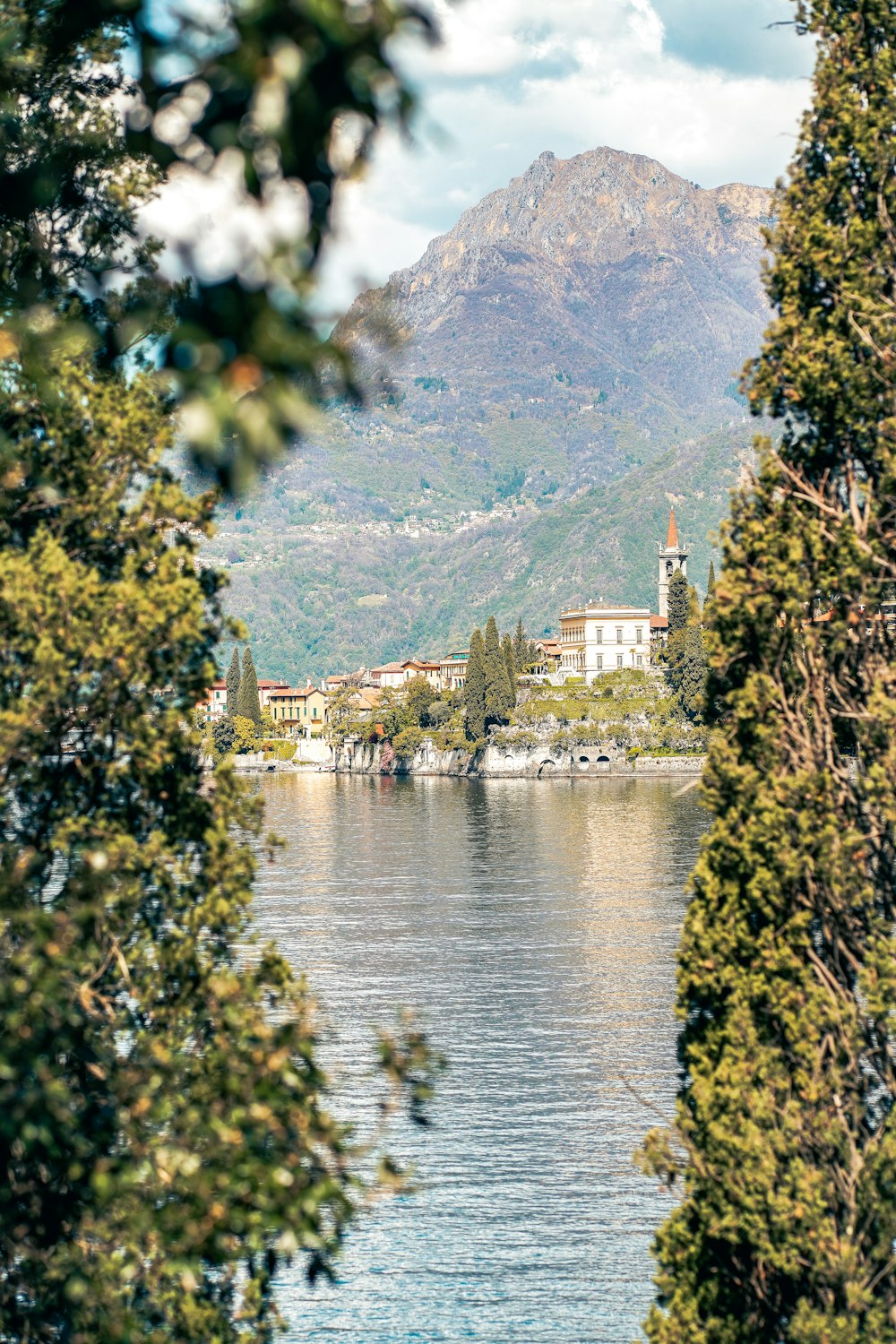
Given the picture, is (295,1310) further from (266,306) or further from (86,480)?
(266,306)

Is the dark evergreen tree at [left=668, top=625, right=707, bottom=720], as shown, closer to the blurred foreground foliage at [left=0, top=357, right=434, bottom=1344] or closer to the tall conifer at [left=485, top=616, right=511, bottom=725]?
the tall conifer at [left=485, top=616, right=511, bottom=725]

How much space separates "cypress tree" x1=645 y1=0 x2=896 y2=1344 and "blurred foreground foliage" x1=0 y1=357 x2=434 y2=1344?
4554mm

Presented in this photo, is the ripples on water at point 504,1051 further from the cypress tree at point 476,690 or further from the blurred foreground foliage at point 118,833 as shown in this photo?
the cypress tree at point 476,690

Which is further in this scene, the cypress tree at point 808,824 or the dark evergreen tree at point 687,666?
the dark evergreen tree at point 687,666

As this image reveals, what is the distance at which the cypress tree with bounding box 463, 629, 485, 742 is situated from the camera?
631 ft

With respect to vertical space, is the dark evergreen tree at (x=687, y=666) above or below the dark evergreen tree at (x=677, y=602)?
below

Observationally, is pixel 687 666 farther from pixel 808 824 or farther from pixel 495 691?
pixel 808 824

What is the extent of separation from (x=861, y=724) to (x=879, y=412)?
11.1 feet

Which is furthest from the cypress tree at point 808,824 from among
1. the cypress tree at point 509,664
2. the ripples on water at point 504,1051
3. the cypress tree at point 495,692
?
the cypress tree at point 509,664

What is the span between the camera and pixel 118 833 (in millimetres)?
13172

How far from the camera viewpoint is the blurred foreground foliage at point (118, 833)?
10039 millimetres

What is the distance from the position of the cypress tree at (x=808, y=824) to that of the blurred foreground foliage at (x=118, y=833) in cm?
455

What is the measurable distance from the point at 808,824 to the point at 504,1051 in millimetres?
33355

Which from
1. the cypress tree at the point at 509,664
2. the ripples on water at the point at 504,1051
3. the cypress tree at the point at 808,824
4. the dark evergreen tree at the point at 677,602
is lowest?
the ripples on water at the point at 504,1051
